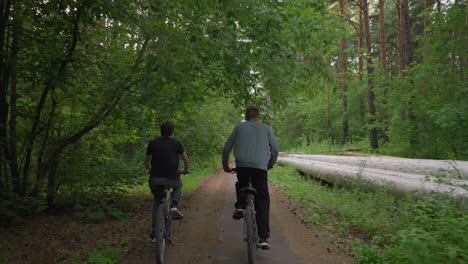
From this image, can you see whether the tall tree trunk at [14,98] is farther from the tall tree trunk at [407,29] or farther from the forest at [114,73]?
the tall tree trunk at [407,29]

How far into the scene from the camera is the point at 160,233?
13.5 feet

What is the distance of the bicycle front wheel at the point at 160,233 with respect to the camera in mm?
3982

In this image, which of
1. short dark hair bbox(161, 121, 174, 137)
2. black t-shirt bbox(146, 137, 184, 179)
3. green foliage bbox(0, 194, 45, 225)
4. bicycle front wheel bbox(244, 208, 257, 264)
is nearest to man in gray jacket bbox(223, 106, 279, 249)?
bicycle front wheel bbox(244, 208, 257, 264)

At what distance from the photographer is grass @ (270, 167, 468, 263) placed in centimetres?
322

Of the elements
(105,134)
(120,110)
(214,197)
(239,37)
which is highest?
(239,37)

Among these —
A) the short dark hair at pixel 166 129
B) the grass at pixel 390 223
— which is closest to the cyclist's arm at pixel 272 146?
the short dark hair at pixel 166 129

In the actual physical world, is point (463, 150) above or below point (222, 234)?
above

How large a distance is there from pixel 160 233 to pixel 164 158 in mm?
1124

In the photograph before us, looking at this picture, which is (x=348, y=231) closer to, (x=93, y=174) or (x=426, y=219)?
(x=426, y=219)

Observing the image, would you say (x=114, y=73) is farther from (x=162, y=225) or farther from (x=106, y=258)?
(x=106, y=258)

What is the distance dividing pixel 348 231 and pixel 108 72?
584 cm

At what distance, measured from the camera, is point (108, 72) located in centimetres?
606

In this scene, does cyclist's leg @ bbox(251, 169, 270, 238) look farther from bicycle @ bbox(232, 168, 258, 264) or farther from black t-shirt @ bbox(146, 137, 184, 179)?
black t-shirt @ bbox(146, 137, 184, 179)

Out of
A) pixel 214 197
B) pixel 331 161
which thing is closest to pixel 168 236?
pixel 214 197
